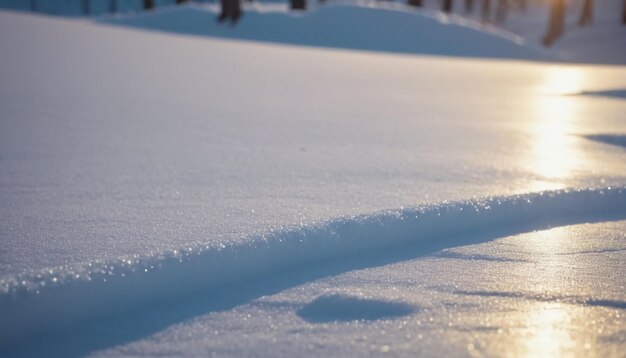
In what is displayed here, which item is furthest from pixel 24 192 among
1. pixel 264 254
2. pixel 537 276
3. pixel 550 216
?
pixel 550 216

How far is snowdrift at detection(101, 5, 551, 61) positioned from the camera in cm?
1030

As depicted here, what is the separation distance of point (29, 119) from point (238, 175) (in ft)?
3.61

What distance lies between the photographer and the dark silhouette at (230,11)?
10.9 metres

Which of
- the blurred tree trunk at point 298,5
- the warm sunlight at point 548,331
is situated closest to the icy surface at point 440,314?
the warm sunlight at point 548,331

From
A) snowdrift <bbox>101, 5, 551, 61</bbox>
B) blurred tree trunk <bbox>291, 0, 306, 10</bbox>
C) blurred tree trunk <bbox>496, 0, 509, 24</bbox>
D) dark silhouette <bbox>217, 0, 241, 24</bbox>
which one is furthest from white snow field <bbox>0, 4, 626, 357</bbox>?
blurred tree trunk <bbox>496, 0, 509, 24</bbox>

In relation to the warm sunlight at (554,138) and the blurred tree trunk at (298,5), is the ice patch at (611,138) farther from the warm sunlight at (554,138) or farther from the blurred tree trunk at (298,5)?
the blurred tree trunk at (298,5)

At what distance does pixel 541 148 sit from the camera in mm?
2277

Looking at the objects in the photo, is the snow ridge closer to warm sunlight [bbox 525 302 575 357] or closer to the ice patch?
warm sunlight [bbox 525 302 575 357]

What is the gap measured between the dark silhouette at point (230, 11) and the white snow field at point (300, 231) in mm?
8335

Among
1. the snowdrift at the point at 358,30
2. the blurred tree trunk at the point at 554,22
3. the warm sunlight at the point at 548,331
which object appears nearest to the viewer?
the warm sunlight at the point at 548,331

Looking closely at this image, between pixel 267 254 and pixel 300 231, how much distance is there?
3.9 inches

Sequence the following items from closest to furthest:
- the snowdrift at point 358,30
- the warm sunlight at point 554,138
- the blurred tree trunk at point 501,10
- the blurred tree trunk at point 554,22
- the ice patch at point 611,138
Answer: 1. the warm sunlight at point 554,138
2. the ice patch at point 611,138
3. the snowdrift at point 358,30
4. the blurred tree trunk at point 554,22
5. the blurred tree trunk at point 501,10

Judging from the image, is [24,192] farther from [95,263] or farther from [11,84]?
[11,84]

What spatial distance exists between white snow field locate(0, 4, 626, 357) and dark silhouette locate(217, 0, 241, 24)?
833 cm
